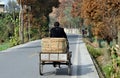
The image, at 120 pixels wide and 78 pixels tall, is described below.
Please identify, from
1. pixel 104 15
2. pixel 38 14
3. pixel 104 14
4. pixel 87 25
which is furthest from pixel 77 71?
pixel 38 14

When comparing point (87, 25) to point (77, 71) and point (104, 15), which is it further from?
point (77, 71)

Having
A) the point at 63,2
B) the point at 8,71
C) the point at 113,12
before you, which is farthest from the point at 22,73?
the point at 63,2

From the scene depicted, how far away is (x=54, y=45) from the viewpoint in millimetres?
15844

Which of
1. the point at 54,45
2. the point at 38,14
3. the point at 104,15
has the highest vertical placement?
the point at 104,15

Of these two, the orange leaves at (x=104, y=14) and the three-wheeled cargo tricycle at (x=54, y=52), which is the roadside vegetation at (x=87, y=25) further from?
the three-wheeled cargo tricycle at (x=54, y=52)

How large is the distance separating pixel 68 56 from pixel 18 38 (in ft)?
113

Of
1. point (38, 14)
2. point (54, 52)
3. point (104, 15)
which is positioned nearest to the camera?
point (54, 52)

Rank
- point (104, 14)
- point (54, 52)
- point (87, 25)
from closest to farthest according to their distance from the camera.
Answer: point (54, 52) → point (104, 14) → point (87, 25)

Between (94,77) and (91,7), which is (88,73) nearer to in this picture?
(94,77)

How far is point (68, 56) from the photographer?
15688 mm

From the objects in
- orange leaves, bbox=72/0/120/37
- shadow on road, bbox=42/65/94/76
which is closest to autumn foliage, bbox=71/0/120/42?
orange leaves, bbox=72/0/120/37

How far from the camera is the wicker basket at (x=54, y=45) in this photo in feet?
51.8

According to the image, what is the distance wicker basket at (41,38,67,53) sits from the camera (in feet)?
51.8

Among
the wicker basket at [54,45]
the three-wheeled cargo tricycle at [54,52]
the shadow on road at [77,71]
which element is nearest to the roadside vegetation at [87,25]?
the shadow on road at [77,71]
